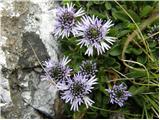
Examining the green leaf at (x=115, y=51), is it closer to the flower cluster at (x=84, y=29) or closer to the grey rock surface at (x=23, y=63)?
the flower cluster at (x=84, y=29)

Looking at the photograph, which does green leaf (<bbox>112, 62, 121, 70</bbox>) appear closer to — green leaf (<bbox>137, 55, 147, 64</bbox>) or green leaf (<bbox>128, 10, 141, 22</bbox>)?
green leaf (<bbox>137, 55, 147, 64</bbox>)

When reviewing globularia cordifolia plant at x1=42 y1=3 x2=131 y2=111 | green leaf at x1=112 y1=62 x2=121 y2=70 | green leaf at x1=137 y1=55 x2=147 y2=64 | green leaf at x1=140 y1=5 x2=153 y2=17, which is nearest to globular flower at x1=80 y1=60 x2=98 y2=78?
globularia cordifolia plant at x1=42 y1=3 x2=131 y2=111

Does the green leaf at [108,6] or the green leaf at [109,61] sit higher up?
the green leaf at [108,6]

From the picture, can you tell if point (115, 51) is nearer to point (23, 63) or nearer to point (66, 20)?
point (66, 20)

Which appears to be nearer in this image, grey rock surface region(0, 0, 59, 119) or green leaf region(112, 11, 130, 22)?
grey rock surface region(0, 0, 59, 119)

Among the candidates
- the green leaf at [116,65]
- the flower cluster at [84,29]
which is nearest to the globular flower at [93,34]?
the flower cluster at [84,29]

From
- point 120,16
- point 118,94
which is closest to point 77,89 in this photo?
point 118,94
